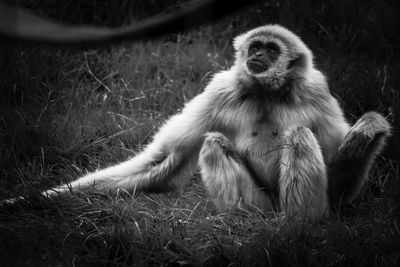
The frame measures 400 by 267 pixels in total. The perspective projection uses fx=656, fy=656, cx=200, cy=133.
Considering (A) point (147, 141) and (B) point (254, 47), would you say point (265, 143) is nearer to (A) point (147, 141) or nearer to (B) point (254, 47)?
(B) point (254, 47)

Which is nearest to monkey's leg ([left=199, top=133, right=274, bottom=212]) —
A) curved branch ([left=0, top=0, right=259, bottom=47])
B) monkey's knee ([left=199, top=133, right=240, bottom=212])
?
monkey's knee ([left=199, top=133, right=240, bottom=212])

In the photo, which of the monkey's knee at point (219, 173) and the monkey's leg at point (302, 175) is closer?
the monkey's leg at point (302, 175)

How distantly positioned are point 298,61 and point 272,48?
26 centimetres

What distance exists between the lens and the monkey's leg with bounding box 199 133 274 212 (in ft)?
17.8

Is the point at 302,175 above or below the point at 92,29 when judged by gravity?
below

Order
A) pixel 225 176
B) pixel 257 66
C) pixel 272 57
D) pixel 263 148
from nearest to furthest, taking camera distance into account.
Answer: pixel 225 176
pixel 263 148
pixel 257 66
pixel 272 57

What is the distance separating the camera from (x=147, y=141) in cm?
686

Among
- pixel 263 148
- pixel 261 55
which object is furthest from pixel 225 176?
pixel 261 55

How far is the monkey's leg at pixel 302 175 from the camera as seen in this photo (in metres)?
5.31

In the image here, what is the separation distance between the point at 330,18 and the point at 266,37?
248cm

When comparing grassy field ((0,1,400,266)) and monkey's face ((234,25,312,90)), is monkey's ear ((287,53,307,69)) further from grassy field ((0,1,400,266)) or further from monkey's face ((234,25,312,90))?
grassy field ((0,1,400,266))

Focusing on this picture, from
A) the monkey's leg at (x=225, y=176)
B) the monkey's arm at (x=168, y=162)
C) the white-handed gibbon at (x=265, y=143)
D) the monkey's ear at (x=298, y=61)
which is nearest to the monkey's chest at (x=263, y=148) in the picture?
the white-handed gibbon at (x=265, y=143)

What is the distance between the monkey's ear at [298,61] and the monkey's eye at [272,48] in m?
0.17

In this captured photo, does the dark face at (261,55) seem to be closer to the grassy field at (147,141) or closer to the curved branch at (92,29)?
the grassy field at (147,141)
